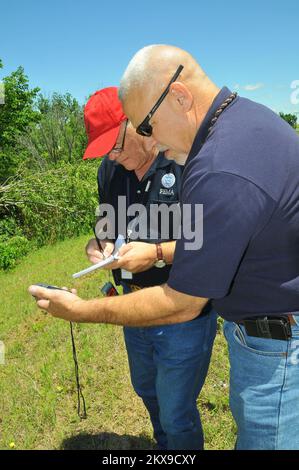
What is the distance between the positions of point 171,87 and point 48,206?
1449 centimetres

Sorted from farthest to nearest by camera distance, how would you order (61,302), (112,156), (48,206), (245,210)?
(48,206), (112,156), (61,302), (245,210)

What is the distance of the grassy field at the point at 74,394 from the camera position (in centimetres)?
341

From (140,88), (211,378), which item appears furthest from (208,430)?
(140,88)

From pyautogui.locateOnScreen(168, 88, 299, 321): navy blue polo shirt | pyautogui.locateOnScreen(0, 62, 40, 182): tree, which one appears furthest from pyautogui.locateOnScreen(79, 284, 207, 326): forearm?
pyautogui.locateOnScreen(0, 62, 40, 182): tree

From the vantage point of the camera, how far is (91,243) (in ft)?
9.80

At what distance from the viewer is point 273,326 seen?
1564mm

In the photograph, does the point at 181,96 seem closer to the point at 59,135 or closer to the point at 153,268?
the point at 153,268

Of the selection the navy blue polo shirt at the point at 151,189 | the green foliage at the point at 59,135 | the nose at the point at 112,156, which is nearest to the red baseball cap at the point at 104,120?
the nose at the point at 112,156

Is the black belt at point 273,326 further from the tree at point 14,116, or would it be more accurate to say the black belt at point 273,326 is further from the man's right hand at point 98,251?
the tree at point 14,116

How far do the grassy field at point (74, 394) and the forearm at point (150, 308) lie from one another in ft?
6.64

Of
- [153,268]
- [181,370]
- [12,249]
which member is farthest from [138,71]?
[12,249]

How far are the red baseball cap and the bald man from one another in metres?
0.91

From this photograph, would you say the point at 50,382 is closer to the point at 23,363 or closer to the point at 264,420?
the point at 23,363

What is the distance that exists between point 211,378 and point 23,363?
243cm
